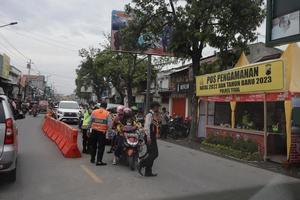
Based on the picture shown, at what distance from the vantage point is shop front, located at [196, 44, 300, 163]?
13.5m

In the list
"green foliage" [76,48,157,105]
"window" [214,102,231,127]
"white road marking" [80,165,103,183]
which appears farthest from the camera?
"green foliage" [76,48,157,105]

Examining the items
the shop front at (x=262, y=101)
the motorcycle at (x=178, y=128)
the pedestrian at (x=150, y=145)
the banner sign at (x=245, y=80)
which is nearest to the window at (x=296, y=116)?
the shop front at (x=262, y=101)

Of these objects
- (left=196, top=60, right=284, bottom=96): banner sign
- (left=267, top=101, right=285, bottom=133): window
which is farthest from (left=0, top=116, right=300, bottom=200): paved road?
(left=267, top=101, right=285, bottom=133): window

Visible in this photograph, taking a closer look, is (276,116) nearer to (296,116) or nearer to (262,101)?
(262,101)

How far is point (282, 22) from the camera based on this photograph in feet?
34.1

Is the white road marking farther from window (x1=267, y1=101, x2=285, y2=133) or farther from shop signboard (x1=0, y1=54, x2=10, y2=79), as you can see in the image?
shop signboard (x1=0, y1=54, x2=10, y2=79)

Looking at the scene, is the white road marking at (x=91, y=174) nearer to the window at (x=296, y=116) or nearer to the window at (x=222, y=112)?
the window at (x=296, y=116)

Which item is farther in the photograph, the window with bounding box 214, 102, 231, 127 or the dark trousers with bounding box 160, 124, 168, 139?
the dark trousers with bounding box 160, 124, 168, 139

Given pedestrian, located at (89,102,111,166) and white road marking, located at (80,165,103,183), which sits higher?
pedestrian, located at (89,102,111,166)

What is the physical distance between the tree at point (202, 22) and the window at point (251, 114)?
250cm

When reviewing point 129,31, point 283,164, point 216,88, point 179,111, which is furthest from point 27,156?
point 179,111

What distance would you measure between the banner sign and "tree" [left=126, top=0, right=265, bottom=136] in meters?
1.81

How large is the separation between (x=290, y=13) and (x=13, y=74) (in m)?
57.3

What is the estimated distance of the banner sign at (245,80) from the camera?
1396 cm
